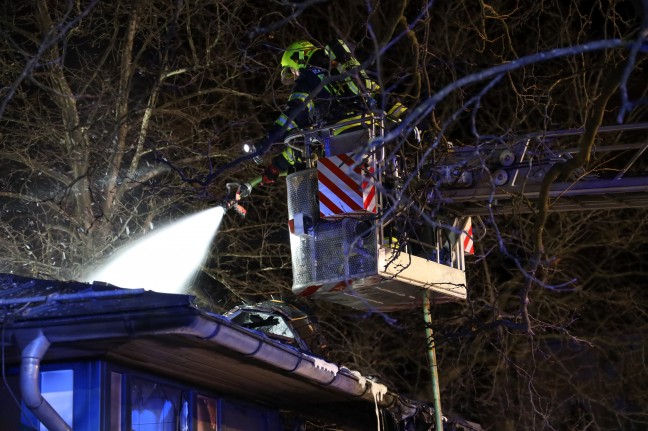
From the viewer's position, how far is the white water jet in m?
12.6

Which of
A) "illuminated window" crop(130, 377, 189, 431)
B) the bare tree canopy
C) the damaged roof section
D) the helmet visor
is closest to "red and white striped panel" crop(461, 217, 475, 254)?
the bare tree canopy

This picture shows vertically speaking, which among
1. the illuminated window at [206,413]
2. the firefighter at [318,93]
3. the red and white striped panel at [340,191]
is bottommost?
the illuminated window at [206,413]

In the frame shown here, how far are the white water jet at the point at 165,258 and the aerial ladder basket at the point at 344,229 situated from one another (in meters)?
4.39

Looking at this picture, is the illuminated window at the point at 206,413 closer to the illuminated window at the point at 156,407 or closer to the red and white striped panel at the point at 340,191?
the illuminated window at the point at 156,407

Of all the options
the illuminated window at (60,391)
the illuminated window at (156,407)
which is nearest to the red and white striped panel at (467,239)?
the illuminated window at (156,407)

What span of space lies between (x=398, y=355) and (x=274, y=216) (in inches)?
134

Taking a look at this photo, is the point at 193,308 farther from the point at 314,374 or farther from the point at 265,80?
the point at 265,80

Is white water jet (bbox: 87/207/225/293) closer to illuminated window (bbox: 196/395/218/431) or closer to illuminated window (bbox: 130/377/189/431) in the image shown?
illuminated window (bbox: 196/395/218/431)

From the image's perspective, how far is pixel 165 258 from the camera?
13.1 meters

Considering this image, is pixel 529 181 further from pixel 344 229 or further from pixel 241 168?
pixel 241 168

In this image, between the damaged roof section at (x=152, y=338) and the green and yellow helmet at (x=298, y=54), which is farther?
the green and yellow helmet at (x=298, y=54)

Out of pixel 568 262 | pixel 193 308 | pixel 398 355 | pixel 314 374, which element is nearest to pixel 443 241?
pixel 314 374

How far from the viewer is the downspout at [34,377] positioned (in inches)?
213

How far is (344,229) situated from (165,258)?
549 centimetres
